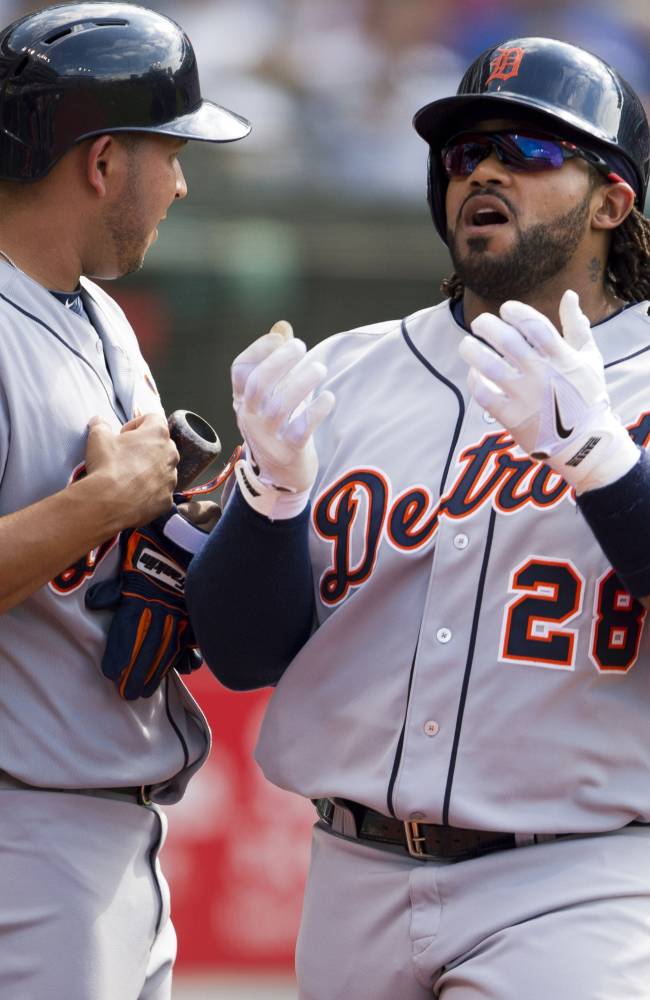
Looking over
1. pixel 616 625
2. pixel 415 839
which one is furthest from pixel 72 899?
pixel 616 625

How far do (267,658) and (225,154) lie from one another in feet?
20.2

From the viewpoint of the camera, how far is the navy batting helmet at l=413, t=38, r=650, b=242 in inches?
105

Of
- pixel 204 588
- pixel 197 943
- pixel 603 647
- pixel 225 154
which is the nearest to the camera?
pixel 603 647

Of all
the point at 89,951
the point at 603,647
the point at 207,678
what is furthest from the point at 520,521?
the point at 207,678

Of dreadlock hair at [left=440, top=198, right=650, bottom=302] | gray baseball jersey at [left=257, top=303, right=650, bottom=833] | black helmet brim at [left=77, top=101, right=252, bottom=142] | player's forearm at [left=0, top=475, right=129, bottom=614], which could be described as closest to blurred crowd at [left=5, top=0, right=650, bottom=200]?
black helmet brim at [left=77, top=101, right=252, bottom=142]

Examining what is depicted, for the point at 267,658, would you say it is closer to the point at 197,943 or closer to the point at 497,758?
the point at 497,758

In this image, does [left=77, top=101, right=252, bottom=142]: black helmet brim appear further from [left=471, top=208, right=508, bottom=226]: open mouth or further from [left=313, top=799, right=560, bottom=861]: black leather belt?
[left=313, top=799, right=560, bottom=861]: black leather belt

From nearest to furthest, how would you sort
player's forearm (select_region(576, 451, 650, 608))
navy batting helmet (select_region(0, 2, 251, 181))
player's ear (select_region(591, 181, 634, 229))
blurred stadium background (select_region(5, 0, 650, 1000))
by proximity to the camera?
1. player's forearm (select_region(576, 451, 650, 608))
2. navy batting helmet (select_region(0, 2, 251, 181))
3. player's ear (select_region(591, 181, 634, 229))
4. blurred stadium background (select_region(5, 0, 650, 1000))

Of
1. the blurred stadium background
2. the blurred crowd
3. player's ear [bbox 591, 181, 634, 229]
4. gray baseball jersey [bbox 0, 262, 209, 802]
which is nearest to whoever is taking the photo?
gray baseball jersey [bbox 0, 262, 209, 802]

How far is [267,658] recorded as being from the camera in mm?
2668

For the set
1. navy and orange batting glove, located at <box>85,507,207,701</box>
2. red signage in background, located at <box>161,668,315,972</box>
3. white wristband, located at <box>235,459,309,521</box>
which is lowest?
red signage in background, located at <box>161,668,315,972</box>

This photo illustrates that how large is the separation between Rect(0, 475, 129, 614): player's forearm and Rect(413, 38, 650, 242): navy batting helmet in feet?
3.23

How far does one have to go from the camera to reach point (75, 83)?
2.65 meters

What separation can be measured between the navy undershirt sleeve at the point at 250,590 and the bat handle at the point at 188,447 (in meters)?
0.18
